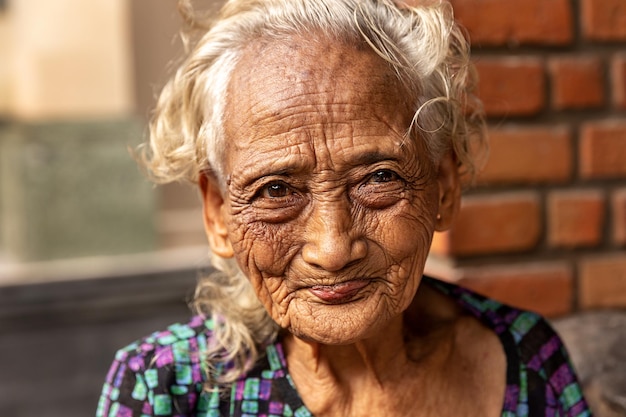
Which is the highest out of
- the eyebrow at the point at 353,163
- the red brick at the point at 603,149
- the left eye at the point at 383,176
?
the eyebrow at the point at 353,163

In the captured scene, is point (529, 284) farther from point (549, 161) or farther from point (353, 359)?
point (353, 359)

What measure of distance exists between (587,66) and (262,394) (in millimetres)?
Answer: 1412

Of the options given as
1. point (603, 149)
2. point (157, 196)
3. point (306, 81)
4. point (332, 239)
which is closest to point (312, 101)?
point (306, 81)

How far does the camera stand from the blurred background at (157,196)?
2.58 metres

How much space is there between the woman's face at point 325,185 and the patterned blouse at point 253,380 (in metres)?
0.23

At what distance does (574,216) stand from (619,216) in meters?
0.15

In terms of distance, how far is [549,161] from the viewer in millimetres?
2635

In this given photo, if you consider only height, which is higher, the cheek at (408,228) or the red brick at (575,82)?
the red brick at (575,82)

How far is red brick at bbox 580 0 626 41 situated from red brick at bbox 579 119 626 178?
252 millimetres

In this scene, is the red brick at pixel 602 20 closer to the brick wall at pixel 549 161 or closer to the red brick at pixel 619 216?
the brick wall at pixel 549 161

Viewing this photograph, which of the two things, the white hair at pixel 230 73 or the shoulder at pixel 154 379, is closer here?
the white hair at pixel 230 73

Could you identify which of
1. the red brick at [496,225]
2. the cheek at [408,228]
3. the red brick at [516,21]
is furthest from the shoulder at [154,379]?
the red brick at [516,21]

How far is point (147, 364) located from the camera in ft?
6.21

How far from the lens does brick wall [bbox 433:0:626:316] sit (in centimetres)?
257
